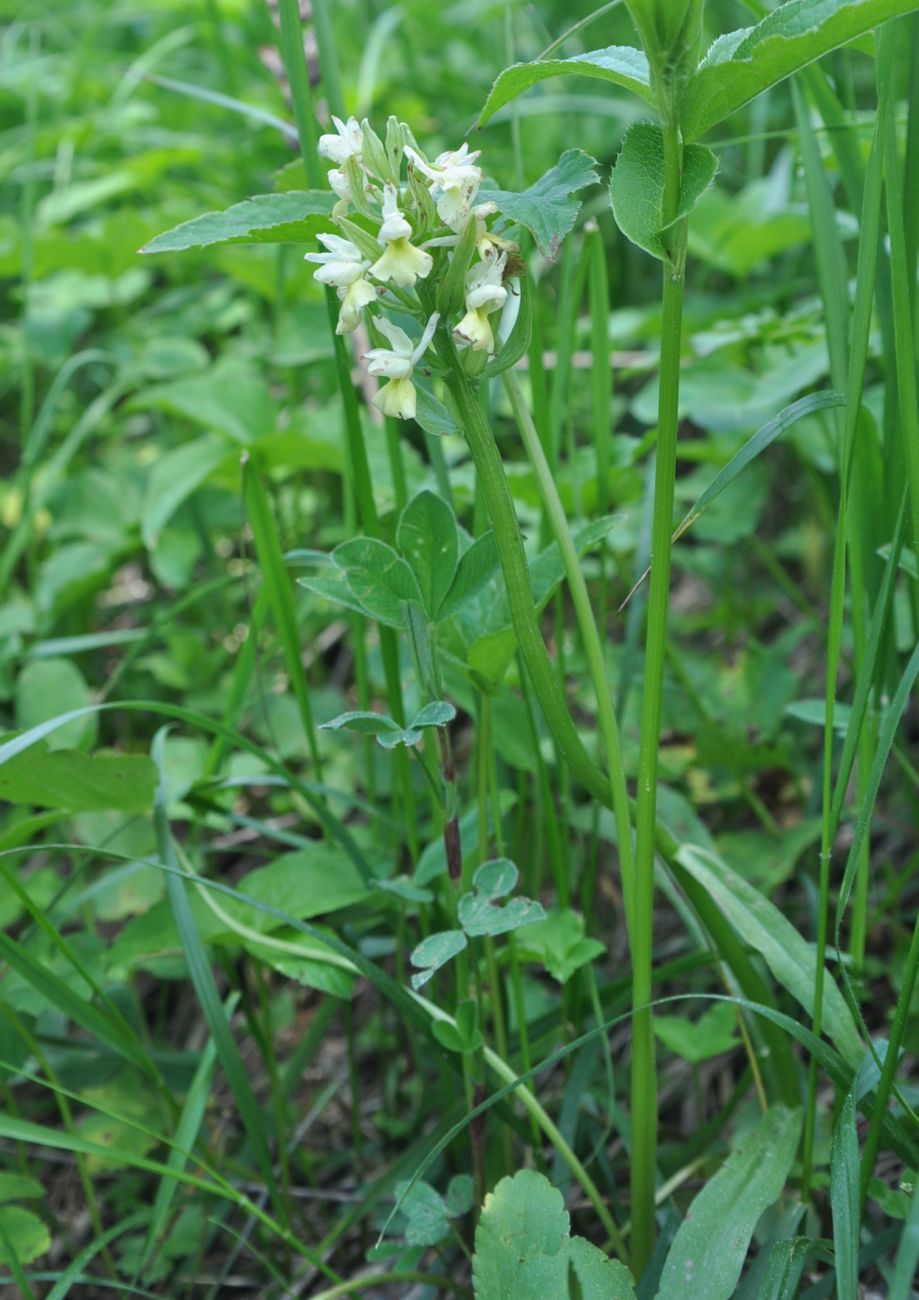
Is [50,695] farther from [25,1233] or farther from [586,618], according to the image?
[586,618]

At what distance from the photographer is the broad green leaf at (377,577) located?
0.88 m

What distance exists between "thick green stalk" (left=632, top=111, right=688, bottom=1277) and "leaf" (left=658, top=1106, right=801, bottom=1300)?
6 cm

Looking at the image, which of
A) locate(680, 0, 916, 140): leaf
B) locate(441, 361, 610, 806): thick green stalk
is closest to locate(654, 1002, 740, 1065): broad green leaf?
locate(441, 361, 610, 806): thick green stalk

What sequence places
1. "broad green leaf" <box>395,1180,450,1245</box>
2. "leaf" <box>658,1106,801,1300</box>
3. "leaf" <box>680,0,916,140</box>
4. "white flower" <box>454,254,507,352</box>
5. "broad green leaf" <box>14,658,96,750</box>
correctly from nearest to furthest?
"leaf" <box>680,0,916,140</box>
"white flower" <box>454,254,507,352</box>
"leaf" <box>658,1106,801,1300</box>
"broad green leaf" <box>395,1180,450,1245</box>
"broad green leaf" <box>14,658,96,750</box>

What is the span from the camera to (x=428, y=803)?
1.39 meters

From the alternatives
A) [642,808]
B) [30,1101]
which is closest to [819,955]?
[642,808]

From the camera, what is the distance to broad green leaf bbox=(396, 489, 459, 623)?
2.99 ft

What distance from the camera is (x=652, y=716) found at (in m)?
0.83

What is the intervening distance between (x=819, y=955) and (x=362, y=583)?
1.51 ft

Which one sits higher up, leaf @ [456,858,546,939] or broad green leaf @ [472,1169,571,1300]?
leaf @ [456,858,546,939]

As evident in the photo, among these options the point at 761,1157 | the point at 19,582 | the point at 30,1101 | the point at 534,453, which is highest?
the point at 534,453

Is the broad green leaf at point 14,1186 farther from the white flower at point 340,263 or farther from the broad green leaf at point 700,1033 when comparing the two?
the white flower at point 340,263

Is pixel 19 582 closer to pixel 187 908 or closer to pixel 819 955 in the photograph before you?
pixel 187 908

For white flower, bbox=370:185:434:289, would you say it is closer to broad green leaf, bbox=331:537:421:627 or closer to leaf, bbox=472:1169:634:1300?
broad green leaf, bbox=331:537:421:627
